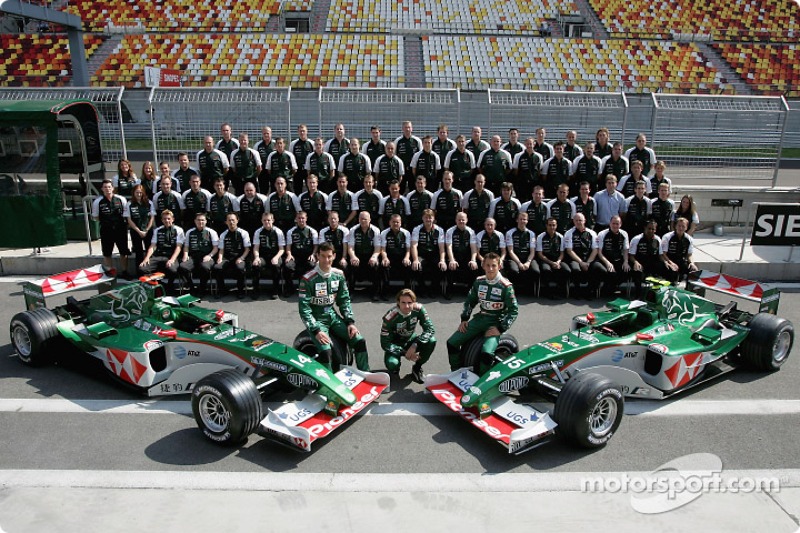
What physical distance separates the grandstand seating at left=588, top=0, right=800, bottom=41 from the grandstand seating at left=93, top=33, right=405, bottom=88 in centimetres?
1186

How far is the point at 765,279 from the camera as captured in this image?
1059cm

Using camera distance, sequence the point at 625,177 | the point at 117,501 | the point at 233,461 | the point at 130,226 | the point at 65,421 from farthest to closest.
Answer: the point at 625,177 → the point at 130,226 → the point at 65,421 → the point at 233,461 → the point at 117,501

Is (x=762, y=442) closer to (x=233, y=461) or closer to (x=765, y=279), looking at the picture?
(x=233, y=461)

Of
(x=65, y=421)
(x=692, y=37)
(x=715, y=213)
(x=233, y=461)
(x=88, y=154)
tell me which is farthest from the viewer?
(x=692, y=37)

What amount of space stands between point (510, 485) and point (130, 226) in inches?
299

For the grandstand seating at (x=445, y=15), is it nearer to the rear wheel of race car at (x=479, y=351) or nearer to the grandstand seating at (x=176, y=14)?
the grandstand seating at (x=176, y=14)

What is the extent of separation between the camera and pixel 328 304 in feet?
21.5

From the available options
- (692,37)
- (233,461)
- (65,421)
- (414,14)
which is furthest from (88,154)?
(692,37)

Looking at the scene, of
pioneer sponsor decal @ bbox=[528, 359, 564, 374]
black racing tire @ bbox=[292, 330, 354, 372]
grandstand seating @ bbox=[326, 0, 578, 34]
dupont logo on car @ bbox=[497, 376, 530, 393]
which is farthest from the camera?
grandstand seating @ bbox=[326, 0, 578, 34]

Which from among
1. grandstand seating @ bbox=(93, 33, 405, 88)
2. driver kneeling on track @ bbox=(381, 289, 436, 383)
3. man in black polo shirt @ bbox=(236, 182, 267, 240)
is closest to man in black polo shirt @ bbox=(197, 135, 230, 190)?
man in black polo shirt @ bbox=(236, 182, 267, 240)

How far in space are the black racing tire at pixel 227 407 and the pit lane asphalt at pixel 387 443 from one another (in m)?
0.16

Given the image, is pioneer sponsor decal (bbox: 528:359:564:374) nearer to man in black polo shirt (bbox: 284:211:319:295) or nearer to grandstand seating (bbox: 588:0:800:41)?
man in black polo shirt (bbox: 284:211:319:295)

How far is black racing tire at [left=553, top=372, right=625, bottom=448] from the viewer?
504 cm

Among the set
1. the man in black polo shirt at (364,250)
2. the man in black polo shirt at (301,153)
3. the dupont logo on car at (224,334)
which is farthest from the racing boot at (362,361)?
the man in black polo shirt at (301,153)
